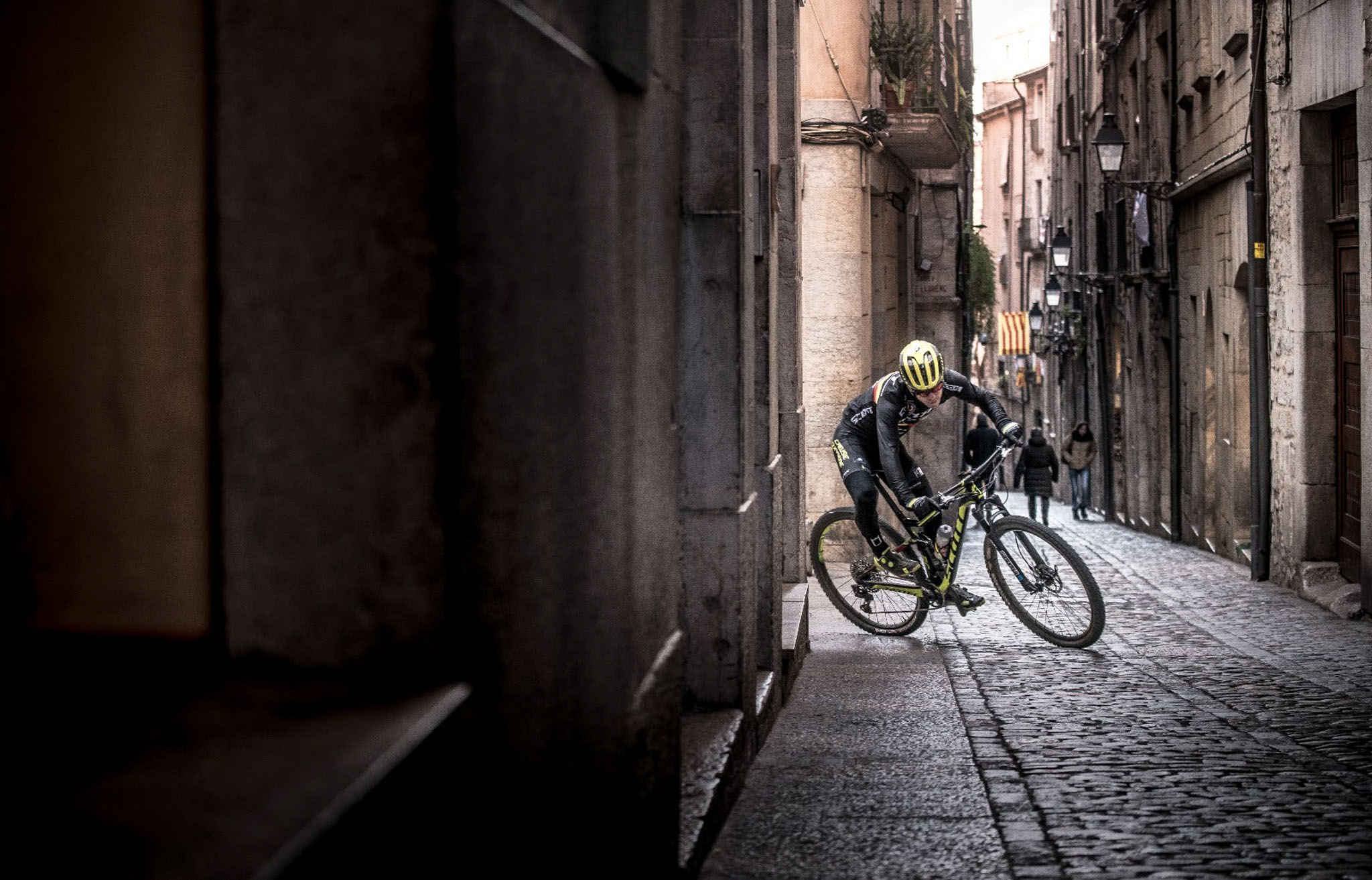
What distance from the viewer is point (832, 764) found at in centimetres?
589

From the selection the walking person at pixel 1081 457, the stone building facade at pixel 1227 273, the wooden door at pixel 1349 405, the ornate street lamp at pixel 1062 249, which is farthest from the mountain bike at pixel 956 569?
the walking person at pixel 1081 457

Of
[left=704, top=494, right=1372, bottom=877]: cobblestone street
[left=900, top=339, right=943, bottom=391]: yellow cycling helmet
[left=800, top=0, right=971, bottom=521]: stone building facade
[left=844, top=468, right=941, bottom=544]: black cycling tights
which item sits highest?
[left=800, top=0, right=971, bottom=521]: stone building facade

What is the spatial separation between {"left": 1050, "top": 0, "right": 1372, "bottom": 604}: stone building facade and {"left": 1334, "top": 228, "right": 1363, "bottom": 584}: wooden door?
2 centimetres

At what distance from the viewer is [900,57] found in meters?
16.7

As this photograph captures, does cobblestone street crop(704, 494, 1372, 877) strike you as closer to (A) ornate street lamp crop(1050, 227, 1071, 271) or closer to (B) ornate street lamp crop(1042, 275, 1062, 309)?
(A) ornate street lamp crop(1050, 227, 1071, 271)

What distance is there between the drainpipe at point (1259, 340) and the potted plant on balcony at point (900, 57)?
3.50 meters

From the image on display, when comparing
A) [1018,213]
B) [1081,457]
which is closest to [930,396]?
[1081,457]

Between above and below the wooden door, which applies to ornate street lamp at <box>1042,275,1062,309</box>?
above

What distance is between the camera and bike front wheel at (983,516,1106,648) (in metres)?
9.16

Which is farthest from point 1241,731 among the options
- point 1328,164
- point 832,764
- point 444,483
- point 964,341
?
point 964,341

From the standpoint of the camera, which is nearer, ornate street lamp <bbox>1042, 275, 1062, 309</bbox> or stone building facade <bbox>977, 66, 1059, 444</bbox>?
ornate street lamp <bbox>1042, 275, 1062, 309</bbox>

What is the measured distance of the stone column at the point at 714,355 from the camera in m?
5.68

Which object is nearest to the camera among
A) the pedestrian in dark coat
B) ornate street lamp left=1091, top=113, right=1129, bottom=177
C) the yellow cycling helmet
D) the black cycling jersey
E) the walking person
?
the yellow cycling helmet

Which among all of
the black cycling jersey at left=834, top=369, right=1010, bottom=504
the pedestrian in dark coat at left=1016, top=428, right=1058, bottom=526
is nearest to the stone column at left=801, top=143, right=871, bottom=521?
the black cycling jersey at left=834, top=369, right=1010, bottom=504
